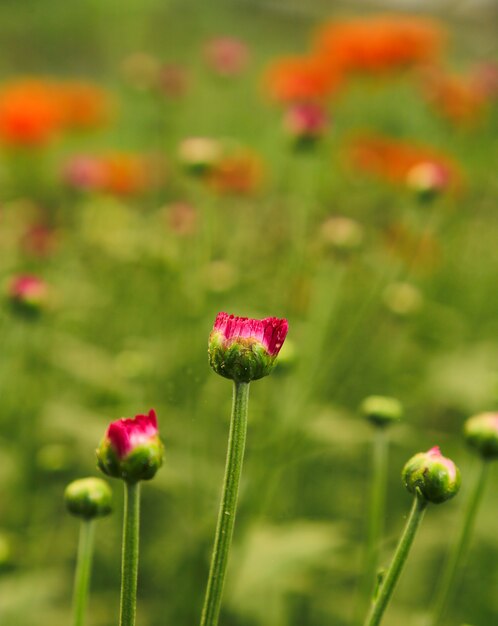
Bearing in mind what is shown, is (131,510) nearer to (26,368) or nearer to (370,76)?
(26,368)

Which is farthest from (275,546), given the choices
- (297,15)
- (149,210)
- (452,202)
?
(297,15)

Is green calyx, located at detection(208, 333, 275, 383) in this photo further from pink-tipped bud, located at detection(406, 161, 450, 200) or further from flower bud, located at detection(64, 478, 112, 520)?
pink-tipped bud, located at detection(406, 161, 450, 200)

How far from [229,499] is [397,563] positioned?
6 cm

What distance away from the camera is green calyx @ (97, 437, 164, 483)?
0.27 meters

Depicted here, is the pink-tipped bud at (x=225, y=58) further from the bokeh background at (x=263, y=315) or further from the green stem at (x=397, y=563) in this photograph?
the green stem at (x=397, y=563)

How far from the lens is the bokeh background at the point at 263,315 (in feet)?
2.10

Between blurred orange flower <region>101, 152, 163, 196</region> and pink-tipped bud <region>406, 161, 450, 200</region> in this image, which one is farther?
blurred orange flower <region>101, 152, 163, 196</region>

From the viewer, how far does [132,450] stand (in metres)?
0.27

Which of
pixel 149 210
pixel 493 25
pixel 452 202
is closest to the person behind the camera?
pixel 452 202

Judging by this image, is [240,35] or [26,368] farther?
[240,35]

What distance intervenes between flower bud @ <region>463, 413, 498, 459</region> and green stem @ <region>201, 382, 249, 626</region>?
168 millimetres

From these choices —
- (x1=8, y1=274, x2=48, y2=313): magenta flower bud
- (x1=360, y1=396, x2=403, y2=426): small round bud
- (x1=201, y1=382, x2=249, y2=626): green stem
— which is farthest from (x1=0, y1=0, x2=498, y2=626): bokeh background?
(x1=201, y1=382, x2=249, y2=626): green stem

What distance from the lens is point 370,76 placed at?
1.32 meters

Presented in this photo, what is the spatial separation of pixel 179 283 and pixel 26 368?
0.18 m
